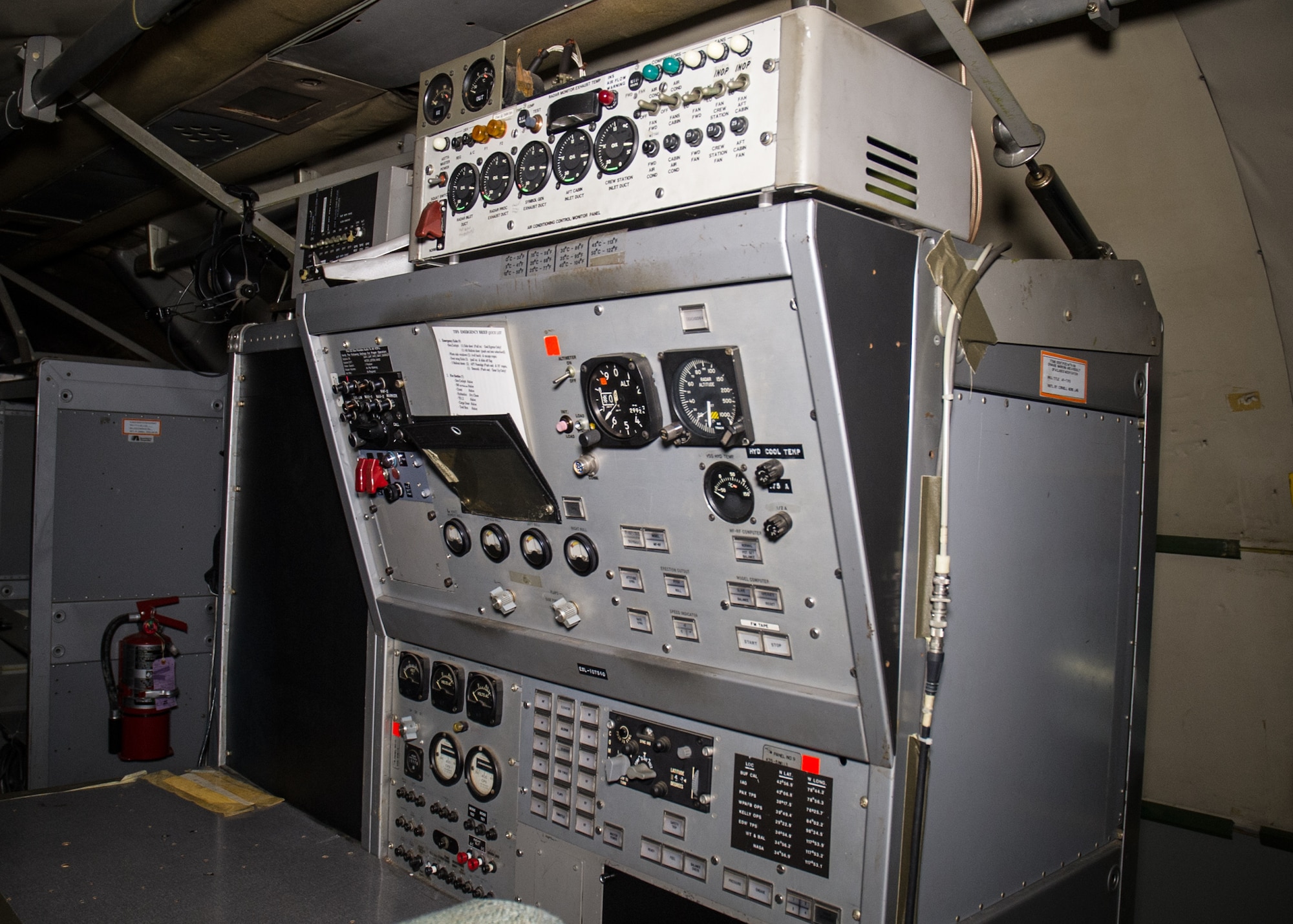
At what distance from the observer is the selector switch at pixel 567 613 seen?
2014mm

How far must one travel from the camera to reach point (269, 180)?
425cm

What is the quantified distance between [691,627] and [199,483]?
275 cm

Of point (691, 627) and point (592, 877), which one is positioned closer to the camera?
point (691, 627)

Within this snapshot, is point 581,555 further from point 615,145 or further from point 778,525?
point 615,145

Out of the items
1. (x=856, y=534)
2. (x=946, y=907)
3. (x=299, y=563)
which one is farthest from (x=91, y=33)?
(x=946, y=907)

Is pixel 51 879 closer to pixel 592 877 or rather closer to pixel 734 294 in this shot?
pixel 592 877

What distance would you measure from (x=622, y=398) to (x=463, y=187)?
60 centimetres

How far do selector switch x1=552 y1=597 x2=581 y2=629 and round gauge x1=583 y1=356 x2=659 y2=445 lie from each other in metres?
0.43

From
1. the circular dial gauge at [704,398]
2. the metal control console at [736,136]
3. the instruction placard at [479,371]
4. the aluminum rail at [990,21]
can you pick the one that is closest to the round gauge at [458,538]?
the instruction placard at [479,371]

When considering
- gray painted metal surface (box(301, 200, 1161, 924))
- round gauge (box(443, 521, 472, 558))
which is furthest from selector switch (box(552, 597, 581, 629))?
round gauge (box(443, 521, 472, 558))

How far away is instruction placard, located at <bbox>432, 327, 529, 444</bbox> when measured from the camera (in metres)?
1.97

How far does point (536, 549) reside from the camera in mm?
2072

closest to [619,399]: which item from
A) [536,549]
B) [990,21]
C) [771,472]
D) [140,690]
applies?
[771,472]

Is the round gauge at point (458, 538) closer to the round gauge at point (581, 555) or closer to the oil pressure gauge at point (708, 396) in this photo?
the round gauge at point (581, 555)
